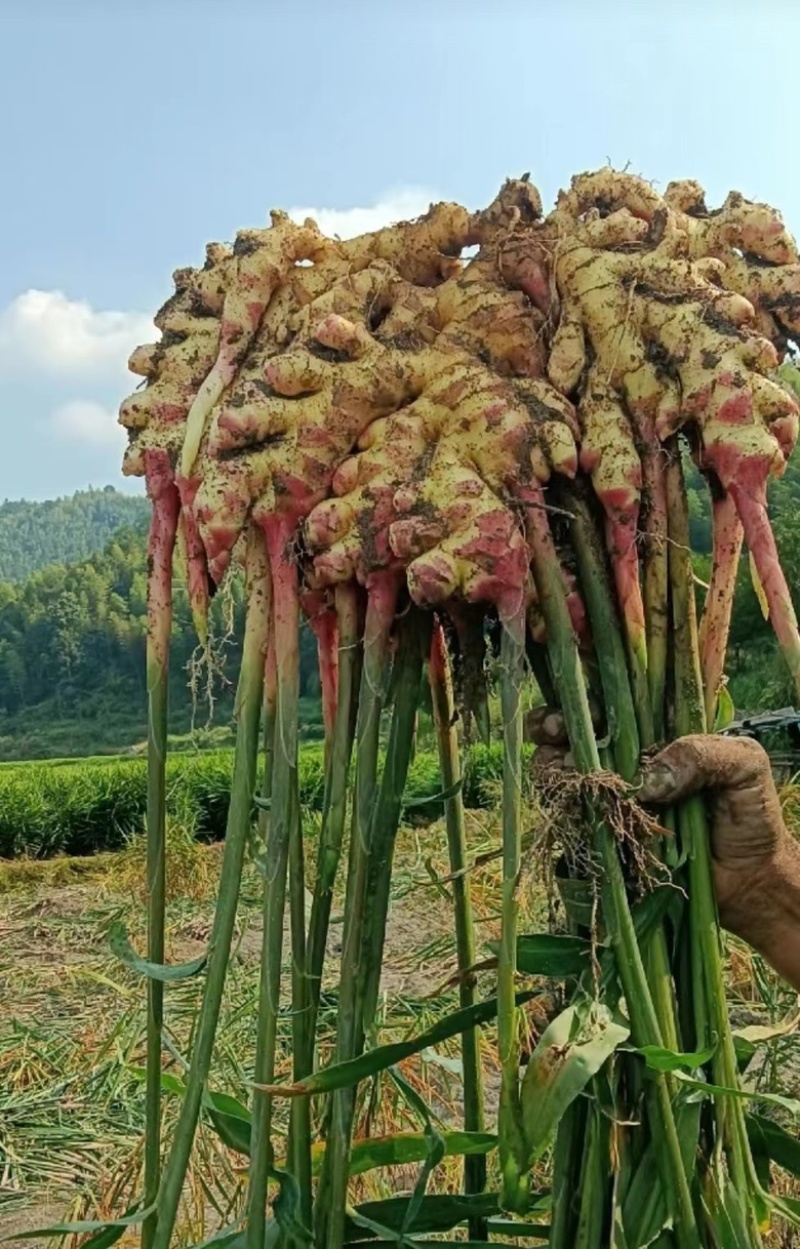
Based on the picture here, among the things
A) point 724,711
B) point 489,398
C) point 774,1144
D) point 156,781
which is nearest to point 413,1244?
point 774,1144

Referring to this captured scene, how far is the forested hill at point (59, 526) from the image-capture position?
336ft

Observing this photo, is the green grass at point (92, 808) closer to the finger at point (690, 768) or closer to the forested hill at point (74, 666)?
the finger at point (690, 768)

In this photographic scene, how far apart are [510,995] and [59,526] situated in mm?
116562

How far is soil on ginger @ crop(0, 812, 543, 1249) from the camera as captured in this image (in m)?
2.35

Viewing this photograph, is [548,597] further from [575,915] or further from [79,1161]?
[79,1161]

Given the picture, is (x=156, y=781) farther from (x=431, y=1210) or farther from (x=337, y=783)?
(x=431, y=1210)

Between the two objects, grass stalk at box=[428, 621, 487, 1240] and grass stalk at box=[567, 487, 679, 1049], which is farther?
grass stalk at box=[428, 621, 487, 1240]

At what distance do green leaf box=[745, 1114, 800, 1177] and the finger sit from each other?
1.20 feet

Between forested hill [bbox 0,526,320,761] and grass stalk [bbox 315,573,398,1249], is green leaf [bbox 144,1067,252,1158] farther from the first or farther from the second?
forested hill [bbox 0,526,320,761]

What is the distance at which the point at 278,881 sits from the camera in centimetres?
96

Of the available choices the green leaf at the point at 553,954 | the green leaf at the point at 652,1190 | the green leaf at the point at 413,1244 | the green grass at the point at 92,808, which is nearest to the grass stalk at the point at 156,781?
the green leaf at the point at 413,1244

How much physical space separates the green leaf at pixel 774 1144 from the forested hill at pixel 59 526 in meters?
102

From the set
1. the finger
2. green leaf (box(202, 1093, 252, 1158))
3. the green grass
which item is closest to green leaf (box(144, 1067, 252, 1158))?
green leaf (box(202, 1093, 252, 1158))

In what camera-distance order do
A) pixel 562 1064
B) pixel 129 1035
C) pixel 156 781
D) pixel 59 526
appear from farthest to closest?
pixel 59 526
pixel 129 1035
pixel 156 781
pixel 562 1064
